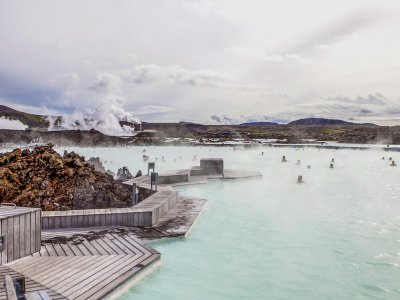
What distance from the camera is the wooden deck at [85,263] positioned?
232 inches

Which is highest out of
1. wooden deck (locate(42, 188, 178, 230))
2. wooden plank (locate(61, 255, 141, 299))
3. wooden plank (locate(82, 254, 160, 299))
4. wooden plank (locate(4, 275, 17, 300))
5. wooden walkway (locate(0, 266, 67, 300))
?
wooden plank (locate(4, 275, 17, 300))

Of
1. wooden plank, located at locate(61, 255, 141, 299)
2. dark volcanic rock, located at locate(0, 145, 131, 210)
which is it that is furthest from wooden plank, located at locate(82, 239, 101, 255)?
dark volcanic rock, located at locate(0, 145, 131, 210)

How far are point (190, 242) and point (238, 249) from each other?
131 cm

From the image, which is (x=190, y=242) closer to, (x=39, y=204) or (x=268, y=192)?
(x=39, y=204)

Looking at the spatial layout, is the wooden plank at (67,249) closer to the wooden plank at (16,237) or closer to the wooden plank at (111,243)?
the wooden plank at (111,243)

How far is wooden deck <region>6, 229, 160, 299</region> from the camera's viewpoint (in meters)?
5.89

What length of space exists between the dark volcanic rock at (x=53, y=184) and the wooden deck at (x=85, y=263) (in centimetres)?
271

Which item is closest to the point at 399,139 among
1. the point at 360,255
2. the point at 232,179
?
the point at 232,179

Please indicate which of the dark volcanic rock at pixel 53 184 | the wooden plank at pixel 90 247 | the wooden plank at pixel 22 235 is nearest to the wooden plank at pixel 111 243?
the wooden plank at pixel 90 247

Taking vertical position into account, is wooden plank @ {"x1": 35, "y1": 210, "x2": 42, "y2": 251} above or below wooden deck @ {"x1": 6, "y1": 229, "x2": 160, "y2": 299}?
above

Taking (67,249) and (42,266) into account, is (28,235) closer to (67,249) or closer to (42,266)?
(42,266)

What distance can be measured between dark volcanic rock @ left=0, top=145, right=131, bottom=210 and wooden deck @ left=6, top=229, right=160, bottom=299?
2714mm

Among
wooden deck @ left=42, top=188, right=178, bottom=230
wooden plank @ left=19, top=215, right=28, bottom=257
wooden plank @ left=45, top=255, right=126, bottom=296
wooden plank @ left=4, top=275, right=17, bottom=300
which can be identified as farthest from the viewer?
wooden deck @ left=42, top=188, right=178, bottom=230

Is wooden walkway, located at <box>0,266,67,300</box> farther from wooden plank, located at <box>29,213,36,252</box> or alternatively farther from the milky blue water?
the milky blue water
